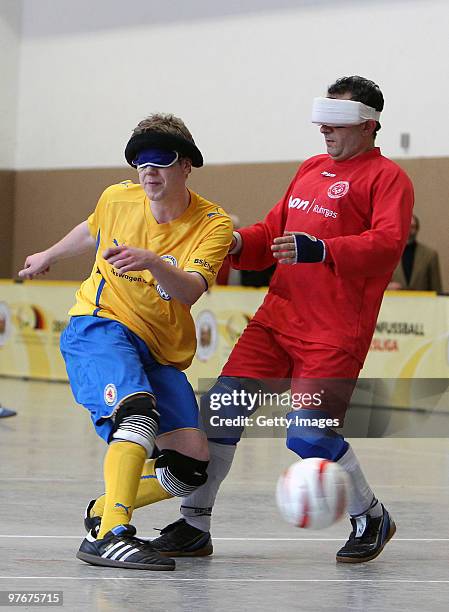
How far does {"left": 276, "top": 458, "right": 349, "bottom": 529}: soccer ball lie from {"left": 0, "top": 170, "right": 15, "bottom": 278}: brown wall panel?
615 inches

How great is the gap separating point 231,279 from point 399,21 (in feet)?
14.7

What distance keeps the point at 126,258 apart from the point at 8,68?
51.5ft

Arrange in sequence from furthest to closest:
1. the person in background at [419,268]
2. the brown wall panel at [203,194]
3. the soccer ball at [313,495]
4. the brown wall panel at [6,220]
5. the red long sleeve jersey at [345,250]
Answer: the brown wall panel at [6,220], the brown wall panel at [203,194], the person in background at [419,268], the red long sleeve jersey at [345,250], the soccer ball at [313,495]

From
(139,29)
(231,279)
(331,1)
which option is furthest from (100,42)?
(231,279)

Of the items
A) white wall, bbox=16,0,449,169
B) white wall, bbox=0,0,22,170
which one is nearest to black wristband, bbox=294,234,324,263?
white wall, bbox=16,0,449,169

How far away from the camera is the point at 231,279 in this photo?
1355cm

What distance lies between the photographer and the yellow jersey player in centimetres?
478

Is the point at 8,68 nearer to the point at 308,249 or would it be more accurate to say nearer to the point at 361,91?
the point at 361,91

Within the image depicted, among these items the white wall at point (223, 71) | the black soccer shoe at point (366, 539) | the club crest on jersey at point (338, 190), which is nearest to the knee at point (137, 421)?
the black soccer shoe at point (366, 539)

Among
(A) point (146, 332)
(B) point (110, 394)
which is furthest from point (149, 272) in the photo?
(B) point (110, 394)

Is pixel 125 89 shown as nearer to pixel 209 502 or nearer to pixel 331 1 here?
pixel 331 1

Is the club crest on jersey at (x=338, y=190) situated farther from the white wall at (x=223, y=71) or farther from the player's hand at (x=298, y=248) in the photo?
the white wall at (x=223, y=71)

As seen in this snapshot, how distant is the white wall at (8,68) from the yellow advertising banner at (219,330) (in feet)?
18.0

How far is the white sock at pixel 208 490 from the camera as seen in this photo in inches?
208
